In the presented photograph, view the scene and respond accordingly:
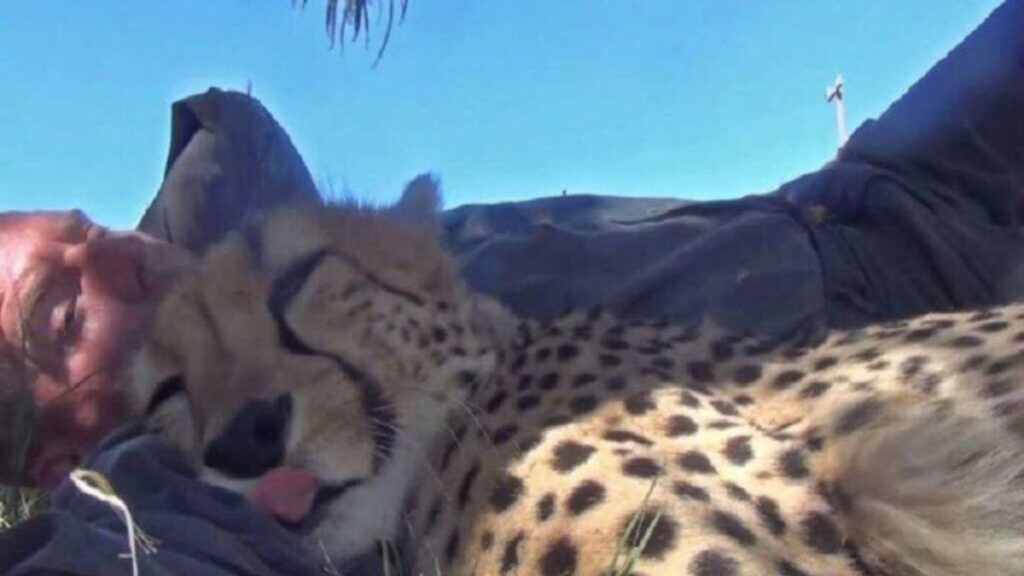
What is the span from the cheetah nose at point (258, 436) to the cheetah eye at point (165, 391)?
0.55 ft

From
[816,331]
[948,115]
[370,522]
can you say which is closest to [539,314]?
[816,331]

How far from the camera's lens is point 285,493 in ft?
4.19

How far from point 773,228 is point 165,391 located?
96 centimetres

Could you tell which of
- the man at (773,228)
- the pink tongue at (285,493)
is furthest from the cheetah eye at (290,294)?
the man at (773,228)

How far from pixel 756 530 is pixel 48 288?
1087 mm

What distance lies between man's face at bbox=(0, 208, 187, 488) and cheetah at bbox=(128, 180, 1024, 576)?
11.2 inches

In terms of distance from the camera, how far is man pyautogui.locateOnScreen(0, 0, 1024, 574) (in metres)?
1.93

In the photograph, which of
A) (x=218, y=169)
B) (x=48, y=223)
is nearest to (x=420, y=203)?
(x=48, y=223)

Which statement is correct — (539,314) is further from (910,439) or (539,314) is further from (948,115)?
(948,115)

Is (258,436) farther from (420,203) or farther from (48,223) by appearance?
(48,223)

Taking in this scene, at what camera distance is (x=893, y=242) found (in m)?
2.21

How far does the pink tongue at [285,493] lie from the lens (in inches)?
50.2

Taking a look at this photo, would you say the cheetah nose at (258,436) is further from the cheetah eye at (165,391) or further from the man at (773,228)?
the man at (773,228)

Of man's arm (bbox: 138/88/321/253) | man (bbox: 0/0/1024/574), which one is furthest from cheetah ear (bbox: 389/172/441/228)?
man's arm (bbox: 138/88/321/253)
